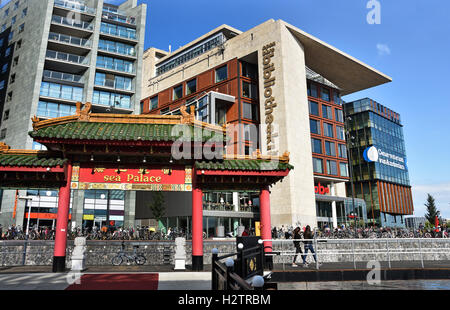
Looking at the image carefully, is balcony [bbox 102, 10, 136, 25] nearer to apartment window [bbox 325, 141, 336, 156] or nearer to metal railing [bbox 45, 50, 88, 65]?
metal railing [bbox 45, 50, 88, 65]

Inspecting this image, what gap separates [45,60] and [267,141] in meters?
35.6

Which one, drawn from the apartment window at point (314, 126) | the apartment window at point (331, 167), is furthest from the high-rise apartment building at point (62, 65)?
the apartment window at point (331, 167)

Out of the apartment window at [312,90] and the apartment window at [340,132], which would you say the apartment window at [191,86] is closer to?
the apartment window at [312,90]

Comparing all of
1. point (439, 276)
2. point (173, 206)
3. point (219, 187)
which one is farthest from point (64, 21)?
point (439, 276)

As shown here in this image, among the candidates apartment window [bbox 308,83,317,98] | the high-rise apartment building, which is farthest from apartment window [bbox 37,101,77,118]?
apartment window [bbox 308,83,317,98]

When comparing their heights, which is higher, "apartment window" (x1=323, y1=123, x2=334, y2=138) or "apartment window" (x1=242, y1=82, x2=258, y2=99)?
"apartment window" (x1=242, y1=82, x2=258, y2=99)

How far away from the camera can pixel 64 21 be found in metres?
53.0

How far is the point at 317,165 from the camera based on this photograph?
177 feet

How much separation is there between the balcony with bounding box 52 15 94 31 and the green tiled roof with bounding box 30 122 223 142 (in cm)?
Result: 4507

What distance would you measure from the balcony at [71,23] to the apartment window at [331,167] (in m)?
45.0

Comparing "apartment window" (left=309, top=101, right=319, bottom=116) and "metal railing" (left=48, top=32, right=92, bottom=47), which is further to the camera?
"apartment window" (left=309, top=101, right=319, bottom=116)

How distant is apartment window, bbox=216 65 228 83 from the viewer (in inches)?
2106

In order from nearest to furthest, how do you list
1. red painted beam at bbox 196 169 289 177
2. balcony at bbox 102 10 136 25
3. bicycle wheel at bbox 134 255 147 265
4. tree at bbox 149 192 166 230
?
red painted beam at bbox 196 169 289 177 < bicycle wheel at bbox 134 255 147 265 < tree at bbox 149 192 166 230 < balcony at bbox 102 10 136 25

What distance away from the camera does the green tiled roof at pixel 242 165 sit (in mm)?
15427
